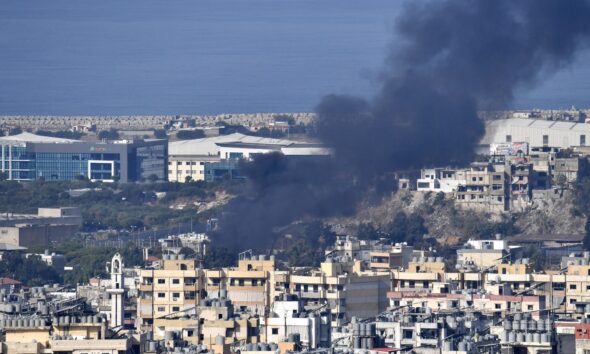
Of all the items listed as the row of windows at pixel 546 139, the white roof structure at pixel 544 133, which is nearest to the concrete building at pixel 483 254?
the white roof structure at pixel 544 133

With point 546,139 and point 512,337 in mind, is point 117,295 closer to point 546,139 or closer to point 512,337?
point 512,337

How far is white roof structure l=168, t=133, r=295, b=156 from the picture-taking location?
115 m

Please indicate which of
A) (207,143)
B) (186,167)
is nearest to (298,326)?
(186,167)

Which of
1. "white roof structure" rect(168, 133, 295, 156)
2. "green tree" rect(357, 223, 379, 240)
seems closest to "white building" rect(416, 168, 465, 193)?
"green tree" rect(357, 223, 379, 240)

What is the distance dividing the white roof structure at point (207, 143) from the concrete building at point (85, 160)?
0.95 metres

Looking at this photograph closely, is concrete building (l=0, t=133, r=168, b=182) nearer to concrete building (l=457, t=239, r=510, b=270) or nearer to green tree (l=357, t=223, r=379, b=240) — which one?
green tree (l=357, t=223, r=379, b=240)

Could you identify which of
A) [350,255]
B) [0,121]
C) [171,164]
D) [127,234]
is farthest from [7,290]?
[0,121]

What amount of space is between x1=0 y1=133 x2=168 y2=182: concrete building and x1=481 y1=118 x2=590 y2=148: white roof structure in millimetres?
13260

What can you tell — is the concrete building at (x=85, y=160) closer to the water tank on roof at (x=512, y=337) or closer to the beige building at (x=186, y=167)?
the beige building at (x=186, y=167)

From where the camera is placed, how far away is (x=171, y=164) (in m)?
114

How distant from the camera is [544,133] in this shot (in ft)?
346

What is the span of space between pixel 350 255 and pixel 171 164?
4922 cm

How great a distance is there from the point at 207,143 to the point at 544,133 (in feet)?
53.7

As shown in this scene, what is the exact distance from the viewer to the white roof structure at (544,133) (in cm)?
10375
